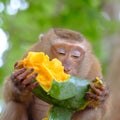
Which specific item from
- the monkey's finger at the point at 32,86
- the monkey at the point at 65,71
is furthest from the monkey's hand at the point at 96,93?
the monkey's finger at the point at 32,86

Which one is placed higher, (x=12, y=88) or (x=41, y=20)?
(x=41, y=20)

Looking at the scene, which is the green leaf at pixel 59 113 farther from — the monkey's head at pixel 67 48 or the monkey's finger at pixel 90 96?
the monkey's head at pixel 67 48

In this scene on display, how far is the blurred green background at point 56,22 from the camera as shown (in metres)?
13.1

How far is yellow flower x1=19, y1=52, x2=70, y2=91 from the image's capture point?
23.6 feet

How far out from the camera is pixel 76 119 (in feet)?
26.6

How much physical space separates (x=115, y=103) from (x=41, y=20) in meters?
5.33

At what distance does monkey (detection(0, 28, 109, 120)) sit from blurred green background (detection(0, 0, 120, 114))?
342 centimetres

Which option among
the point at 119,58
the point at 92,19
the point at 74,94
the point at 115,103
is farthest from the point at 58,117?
the point at 92,19

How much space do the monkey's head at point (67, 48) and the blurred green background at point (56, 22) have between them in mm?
3250

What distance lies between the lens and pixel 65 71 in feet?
25.3

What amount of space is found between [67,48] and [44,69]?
1.33 metres

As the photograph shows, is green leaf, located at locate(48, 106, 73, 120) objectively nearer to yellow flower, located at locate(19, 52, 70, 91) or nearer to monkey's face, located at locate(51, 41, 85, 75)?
yellow flower, located at locate(19, 52, 70, 91)

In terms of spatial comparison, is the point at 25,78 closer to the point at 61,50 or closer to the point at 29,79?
the point at 29,79

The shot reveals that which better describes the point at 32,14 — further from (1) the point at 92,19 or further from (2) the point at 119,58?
(2) the point at 119,58
